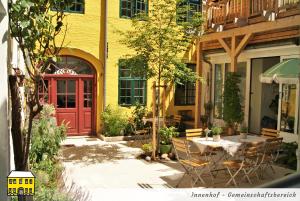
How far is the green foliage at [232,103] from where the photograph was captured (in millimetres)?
11977

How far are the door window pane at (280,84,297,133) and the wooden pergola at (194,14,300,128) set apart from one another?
1.72 meters

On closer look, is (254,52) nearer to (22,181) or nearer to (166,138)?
(166,138)

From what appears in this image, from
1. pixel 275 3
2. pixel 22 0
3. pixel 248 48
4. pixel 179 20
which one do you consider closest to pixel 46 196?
pixel 22 0

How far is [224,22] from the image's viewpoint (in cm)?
1284

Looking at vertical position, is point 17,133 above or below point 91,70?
below

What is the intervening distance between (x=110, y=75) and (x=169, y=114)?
323 cm

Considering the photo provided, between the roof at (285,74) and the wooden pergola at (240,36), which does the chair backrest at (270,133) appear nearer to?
the roof at (285,74)

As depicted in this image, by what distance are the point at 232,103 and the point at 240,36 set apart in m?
2.32

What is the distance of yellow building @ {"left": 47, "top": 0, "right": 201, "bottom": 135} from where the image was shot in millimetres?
13359

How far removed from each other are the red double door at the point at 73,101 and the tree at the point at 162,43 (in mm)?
3946

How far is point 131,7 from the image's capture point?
14.4m

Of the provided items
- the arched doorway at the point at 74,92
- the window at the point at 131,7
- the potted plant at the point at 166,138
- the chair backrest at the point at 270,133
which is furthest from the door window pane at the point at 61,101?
the chair backrest at the point at 270,133

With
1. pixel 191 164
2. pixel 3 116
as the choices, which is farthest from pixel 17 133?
pixel 191 164

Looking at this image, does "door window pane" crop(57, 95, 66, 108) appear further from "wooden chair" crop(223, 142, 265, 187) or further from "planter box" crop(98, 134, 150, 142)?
"wooden chair" crop(223, 142, 265, 187)
